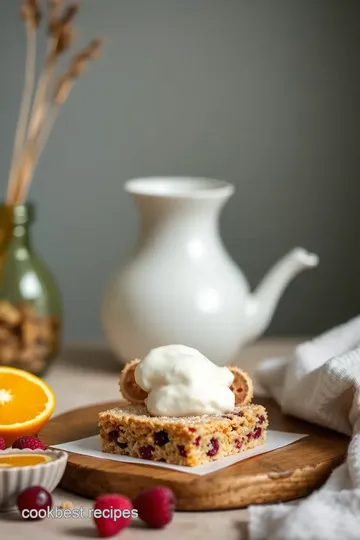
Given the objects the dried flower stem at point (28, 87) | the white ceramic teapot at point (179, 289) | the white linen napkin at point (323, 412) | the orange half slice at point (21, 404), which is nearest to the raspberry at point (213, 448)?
the white linen napkin at point (323, 412)

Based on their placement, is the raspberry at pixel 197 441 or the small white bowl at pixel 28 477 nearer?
the small white bowl at pixel 28 477

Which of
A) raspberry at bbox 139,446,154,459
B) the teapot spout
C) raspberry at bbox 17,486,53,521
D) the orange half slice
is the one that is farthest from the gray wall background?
raspberry at bbox 17,486,53,521

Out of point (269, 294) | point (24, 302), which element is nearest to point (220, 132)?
point (269, 294)

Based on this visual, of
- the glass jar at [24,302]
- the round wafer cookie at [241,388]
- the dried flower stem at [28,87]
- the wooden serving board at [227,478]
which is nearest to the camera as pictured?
the wooden serving board at [227,478]

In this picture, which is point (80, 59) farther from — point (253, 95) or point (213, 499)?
point (213, 499)

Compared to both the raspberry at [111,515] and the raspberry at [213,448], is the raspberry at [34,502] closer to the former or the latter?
the raspberry at [111,515]

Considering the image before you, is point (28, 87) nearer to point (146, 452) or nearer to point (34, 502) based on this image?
point (146, 452)

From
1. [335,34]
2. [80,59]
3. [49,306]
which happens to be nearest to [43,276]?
[49,306]
